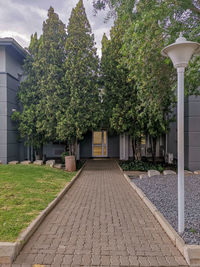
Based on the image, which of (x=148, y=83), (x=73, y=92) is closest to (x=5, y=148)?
(x=73, y=92)

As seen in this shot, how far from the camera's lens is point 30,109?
1275 centimetres

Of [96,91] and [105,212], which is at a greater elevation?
[96,91]

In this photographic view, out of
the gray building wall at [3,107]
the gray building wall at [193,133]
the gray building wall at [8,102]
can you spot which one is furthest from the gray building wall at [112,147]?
the gray building wall at [3,107]

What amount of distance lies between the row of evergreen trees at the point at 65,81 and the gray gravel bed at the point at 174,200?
5299 mm

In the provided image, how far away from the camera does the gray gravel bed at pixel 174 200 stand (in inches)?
148

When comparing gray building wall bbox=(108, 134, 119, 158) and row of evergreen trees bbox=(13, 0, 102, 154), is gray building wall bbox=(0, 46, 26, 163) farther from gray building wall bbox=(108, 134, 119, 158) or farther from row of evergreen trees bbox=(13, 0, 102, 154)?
gray building wall bbox=(108, 134, 119, 158)

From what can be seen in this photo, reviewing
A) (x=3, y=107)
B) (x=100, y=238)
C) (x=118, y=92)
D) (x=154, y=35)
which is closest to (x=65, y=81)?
(x=118, y=92)

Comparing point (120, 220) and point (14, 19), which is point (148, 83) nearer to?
point (120, 220)

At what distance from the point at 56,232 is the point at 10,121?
10.4 m

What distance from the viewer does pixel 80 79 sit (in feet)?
38.8

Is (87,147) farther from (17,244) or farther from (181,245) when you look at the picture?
(181,245)

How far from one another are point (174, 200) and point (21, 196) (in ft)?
13.9

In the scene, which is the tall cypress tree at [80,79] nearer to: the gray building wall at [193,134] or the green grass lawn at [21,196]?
the green grass lawn at [21,196]

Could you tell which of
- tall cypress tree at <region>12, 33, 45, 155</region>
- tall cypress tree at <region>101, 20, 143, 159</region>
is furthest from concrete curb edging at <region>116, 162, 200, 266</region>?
tall cypress tree at <region>12, 33, 45, 155</region>
